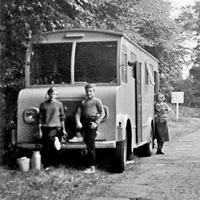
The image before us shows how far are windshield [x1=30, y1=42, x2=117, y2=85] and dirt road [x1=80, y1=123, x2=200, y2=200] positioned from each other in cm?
200

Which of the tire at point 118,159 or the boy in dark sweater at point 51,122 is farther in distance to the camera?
the tire at point 118,159

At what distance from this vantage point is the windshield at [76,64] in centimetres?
1084

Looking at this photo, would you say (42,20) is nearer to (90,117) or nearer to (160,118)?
(90,117)

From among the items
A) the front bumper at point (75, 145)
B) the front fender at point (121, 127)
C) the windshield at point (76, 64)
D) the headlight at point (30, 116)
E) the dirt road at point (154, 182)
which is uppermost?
the windshield at point (76, 64)

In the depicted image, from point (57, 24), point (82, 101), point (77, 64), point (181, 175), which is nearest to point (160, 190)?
point (181, 175)

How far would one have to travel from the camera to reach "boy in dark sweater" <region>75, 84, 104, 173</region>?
1002cm

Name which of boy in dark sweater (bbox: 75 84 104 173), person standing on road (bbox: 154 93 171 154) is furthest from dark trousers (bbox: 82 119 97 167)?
person standing on road (bbox: 154 93 171 154)

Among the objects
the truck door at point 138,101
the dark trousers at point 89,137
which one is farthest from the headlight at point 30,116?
the truck door at point 138,101

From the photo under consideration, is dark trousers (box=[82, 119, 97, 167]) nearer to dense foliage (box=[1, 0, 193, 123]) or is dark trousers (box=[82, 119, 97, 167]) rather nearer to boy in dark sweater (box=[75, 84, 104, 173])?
boy in dark sweater (box=[75, 84, 104, 173])

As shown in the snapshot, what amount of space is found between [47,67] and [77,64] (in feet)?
2.10

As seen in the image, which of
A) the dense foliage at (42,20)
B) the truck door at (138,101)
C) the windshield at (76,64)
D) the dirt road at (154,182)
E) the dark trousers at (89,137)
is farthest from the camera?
the truck door at (138,101)

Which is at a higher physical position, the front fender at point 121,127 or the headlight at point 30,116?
the headlight at point 30,116

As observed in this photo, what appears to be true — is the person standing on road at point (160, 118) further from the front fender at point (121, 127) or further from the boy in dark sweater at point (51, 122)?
the boy in dark sweater at point (51, 122)

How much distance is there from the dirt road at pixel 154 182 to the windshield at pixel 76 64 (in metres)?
2.00
